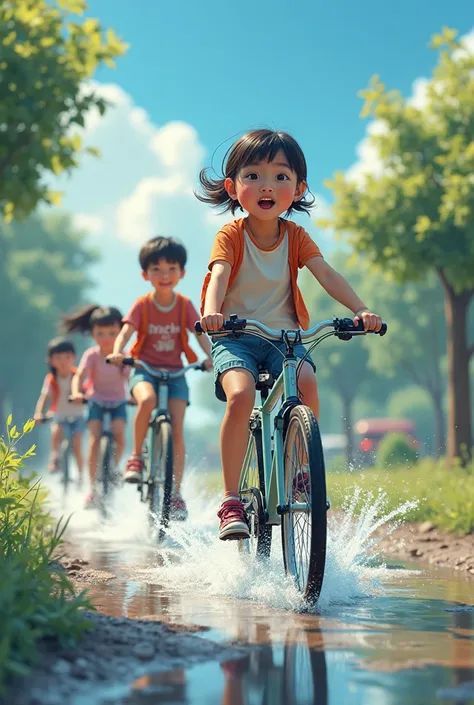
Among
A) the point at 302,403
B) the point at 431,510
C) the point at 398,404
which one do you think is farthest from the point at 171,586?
the point at 398,404

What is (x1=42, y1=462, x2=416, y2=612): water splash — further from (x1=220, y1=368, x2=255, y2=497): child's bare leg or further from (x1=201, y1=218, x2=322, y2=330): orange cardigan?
(x1=201, y1=218, x2=322, y2=330): orange cardigan

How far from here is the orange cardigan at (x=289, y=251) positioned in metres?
5.42

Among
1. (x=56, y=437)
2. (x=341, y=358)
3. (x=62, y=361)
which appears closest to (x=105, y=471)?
(x=62, y=361)

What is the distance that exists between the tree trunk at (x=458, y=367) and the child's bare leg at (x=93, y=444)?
241 inches

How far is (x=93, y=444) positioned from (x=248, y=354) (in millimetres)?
5916

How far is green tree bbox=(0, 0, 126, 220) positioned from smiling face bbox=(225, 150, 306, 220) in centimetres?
602

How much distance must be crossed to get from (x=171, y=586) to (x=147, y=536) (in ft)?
9.92

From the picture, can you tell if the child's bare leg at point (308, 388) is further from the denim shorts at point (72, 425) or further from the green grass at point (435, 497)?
the denim shorts at point (72, 425)

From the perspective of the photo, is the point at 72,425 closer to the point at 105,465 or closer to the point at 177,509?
the point at 105,465

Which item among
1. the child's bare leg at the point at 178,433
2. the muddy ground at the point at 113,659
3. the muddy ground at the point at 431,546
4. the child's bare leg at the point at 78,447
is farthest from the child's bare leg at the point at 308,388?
the child's bare leg at the point at 78,447

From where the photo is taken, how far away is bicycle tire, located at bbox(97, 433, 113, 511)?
10.3 meters

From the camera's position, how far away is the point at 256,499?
5355 millimetres

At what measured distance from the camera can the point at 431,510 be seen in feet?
30.0

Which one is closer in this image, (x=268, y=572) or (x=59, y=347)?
(x=268, y=572)
